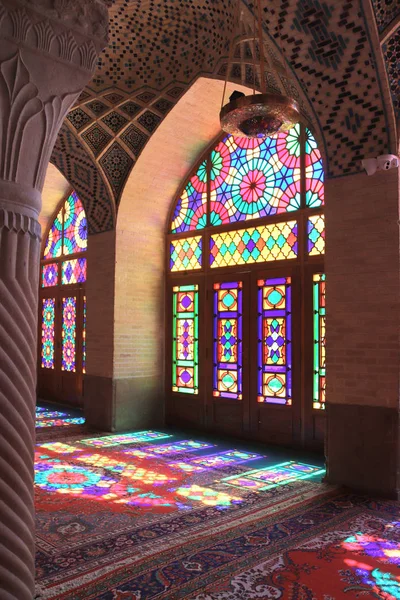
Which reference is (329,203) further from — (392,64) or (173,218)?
(173,218)

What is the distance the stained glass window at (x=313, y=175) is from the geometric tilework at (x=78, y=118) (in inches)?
113

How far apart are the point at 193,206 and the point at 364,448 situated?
13.9ft

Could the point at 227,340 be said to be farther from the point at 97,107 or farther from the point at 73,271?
the point at 73,271

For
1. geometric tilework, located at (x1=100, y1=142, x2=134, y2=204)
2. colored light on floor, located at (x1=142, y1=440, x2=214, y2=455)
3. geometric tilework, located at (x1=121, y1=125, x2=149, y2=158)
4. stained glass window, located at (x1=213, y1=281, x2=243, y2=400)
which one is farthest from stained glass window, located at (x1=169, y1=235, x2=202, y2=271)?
colored light on floor, located at (x1=142, y1=440, x2=214, y2=455)

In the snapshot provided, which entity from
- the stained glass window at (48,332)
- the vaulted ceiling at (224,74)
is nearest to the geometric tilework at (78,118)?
the vaulted ceiling at (224,74)

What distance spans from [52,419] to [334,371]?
4950mm

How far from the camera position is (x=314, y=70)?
4.80 meters

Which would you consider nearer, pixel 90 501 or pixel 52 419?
pixel 90 501

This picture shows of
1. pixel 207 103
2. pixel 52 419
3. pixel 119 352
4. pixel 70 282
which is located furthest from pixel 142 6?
pixel 52 419

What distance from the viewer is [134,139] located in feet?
23.8

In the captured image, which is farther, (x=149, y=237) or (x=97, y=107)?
(x=149, y=237)

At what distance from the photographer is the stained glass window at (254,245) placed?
6383mm

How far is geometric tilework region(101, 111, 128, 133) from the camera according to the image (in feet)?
23.3

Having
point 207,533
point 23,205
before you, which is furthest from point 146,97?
point 23,205
